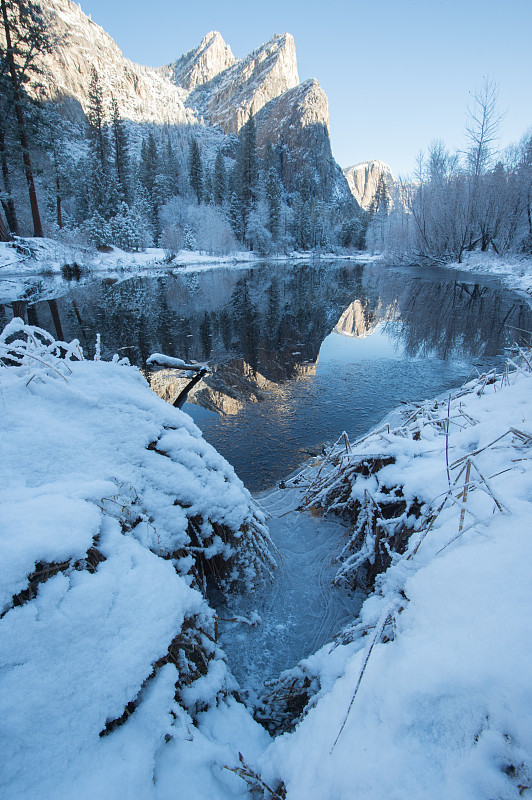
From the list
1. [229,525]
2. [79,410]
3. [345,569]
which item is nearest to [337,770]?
[229,525]

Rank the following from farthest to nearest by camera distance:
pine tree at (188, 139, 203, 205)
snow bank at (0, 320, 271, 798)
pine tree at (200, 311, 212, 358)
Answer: pine tree at (188, 139, 203, 205), pine tree at (200, 311, 212, 358), snow bank at (0, 320, 271, 798)

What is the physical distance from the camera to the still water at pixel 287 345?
6.23 m

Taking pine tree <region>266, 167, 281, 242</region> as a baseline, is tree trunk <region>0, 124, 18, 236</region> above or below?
below

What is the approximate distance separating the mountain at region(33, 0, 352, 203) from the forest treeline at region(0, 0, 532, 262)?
213ft

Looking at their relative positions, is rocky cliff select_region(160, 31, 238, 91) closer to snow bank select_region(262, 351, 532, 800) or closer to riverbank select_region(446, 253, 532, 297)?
riverbank select_region(446, 253, 532, 297)

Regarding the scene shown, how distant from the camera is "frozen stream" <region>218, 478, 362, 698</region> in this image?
7.12ft

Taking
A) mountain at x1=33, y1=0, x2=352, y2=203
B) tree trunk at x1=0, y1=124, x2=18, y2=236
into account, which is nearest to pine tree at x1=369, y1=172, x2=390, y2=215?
mountain at x1=33, y1=0, x2=352, y2=203

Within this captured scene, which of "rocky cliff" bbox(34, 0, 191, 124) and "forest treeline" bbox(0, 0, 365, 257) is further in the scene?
"rocky cliff" bbox(34, 0, 191, 124)

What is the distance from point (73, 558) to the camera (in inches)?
49.8

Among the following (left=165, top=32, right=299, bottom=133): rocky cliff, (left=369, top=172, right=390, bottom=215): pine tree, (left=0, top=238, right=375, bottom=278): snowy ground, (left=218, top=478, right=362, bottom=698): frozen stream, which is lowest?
(left=218, top=478, right=362, bottom=698): frozen stream

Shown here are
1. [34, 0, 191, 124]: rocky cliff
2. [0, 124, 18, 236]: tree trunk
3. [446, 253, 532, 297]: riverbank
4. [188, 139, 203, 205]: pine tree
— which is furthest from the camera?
[34, 0, 191, 124]: rocky cliff

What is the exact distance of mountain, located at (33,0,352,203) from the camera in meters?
100

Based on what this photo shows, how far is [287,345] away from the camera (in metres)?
10.8

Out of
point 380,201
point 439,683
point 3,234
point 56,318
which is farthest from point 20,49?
point 380,201
